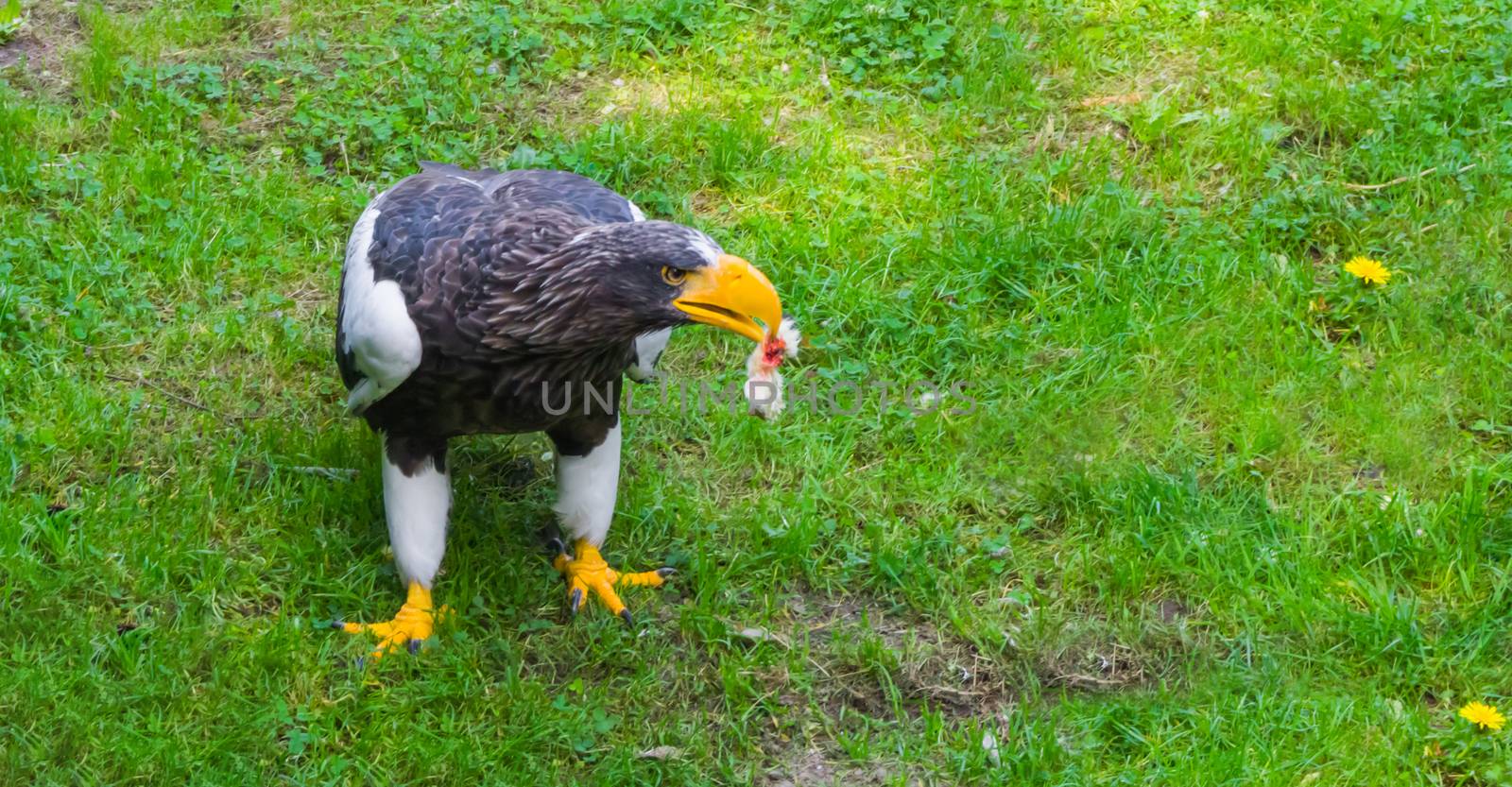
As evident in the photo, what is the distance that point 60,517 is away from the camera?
4.19 m

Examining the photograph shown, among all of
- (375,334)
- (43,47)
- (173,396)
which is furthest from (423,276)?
(43,47)

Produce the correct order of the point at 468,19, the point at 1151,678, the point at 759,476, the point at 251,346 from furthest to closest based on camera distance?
the point at 468,19, the point at 251,346, the point at 759,476, the point at 1151,678

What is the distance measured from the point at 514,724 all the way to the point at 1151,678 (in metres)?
1.66

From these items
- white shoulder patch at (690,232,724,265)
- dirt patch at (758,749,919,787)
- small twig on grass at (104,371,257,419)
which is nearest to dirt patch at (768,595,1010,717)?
dirt patch at (758,749,919,787)

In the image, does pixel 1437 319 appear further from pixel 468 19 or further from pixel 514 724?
pixel 468 19

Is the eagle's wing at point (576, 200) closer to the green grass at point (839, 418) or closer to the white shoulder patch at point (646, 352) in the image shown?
the white shoulder patch at point (646, 352)

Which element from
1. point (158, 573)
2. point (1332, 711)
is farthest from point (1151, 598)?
point (158, 573)

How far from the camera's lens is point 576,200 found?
3.96 meters

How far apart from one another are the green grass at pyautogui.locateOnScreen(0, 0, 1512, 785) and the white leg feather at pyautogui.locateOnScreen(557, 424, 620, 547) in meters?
0.22

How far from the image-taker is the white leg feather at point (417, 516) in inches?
156

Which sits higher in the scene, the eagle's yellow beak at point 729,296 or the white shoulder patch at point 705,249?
the white shoulder patch at point 705,249

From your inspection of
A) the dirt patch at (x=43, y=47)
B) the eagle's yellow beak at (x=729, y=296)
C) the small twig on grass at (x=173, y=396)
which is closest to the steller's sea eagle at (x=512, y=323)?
the eagle's yellow beak at (x=729, y=296)

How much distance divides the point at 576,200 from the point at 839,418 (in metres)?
1.25

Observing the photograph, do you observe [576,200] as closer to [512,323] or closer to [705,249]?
[512,323]
